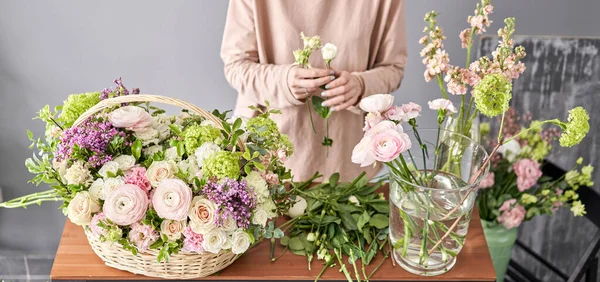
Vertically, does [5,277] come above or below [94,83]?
below

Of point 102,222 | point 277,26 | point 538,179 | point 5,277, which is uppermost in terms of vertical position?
point 277,26

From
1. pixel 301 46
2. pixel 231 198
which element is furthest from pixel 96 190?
pixel 301 46

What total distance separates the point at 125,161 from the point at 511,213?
142 centimetres

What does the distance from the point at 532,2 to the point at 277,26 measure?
0.96m

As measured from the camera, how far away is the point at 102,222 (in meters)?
1.06

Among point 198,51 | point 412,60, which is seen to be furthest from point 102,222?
point 412,60

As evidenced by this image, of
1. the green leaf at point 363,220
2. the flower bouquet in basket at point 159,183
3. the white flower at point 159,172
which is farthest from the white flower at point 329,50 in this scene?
the white flower at point 159,172

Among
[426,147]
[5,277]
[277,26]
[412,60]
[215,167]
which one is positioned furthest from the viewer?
[5,277]

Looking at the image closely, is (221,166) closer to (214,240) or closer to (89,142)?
(214,240)

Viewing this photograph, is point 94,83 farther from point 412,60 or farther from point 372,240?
point 372,240

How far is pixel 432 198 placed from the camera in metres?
1.10

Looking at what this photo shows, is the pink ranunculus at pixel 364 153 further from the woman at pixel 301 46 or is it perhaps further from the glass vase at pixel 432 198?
the woman at pixel 301 46

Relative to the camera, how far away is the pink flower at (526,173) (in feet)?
6.53

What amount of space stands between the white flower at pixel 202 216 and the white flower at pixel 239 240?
0.19ft
